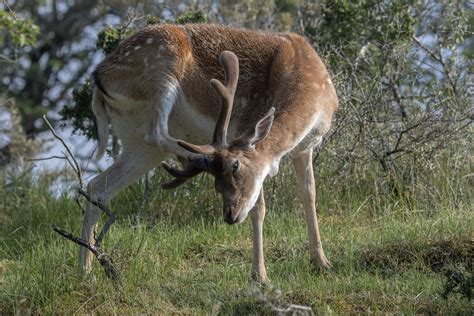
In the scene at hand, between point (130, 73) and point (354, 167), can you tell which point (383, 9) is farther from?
point (130, 73)

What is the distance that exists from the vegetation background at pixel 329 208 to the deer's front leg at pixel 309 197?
0.46 ft

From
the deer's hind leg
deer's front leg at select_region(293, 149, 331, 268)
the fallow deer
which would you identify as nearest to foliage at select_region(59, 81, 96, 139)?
the fallow deer

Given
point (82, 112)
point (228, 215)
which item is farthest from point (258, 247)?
point (82, 112)

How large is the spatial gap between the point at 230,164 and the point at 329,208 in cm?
298

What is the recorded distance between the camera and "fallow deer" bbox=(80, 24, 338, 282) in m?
8.03

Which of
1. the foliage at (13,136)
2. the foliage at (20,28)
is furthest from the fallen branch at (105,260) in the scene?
the foliage at (13,136)

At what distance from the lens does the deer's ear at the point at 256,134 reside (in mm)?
7172

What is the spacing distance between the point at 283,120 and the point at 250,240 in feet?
5.34

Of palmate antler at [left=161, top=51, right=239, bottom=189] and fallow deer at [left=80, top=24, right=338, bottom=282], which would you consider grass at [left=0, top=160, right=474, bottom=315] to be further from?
palmate antler at [left=161, top=51, right=239, bottom=189]

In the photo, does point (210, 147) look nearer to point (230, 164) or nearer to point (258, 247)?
point (230, 164)

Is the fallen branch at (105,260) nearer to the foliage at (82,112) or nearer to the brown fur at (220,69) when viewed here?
the brown fur at (220,69)

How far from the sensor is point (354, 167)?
10289 mm

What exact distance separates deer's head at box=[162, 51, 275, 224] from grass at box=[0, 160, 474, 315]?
2.11 ft

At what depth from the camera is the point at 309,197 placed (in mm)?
8664
